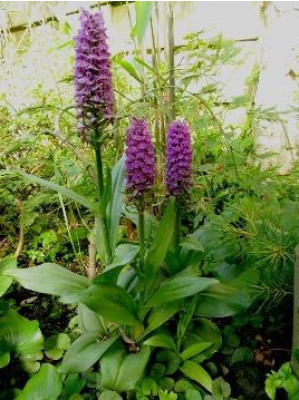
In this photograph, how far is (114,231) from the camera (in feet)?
4.39

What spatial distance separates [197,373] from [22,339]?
67 centimetres

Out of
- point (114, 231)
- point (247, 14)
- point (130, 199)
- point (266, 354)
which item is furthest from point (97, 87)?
point (247, 14)

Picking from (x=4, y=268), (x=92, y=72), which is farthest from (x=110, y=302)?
(x=92, y=72)

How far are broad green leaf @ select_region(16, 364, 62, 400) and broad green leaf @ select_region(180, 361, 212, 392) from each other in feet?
1.35

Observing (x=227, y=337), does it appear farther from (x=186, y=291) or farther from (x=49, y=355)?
(x=49, y=355)

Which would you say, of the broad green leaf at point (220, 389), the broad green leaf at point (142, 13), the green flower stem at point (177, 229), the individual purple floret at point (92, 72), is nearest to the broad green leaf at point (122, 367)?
the broad green leaf at point (220, 389)

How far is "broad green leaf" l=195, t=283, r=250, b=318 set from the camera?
136cm

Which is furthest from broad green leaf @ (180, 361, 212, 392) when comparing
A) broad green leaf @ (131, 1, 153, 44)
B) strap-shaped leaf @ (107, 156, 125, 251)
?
broad green leaf @ (131, 1, 153, 44)

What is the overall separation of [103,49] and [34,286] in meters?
0.75

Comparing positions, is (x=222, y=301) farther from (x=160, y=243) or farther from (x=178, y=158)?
(x=178, y=158)

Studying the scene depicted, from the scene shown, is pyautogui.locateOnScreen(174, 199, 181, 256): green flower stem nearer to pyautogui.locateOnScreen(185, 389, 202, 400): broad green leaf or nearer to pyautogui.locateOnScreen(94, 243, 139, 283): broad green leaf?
pyautogui.locateOnScreen(94, 243, 139, 283): broad green leaf

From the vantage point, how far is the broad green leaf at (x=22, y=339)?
1470 mm

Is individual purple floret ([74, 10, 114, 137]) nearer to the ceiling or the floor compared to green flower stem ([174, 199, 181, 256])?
nearer to the ceiling

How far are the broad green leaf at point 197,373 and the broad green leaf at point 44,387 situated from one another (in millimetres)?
410
